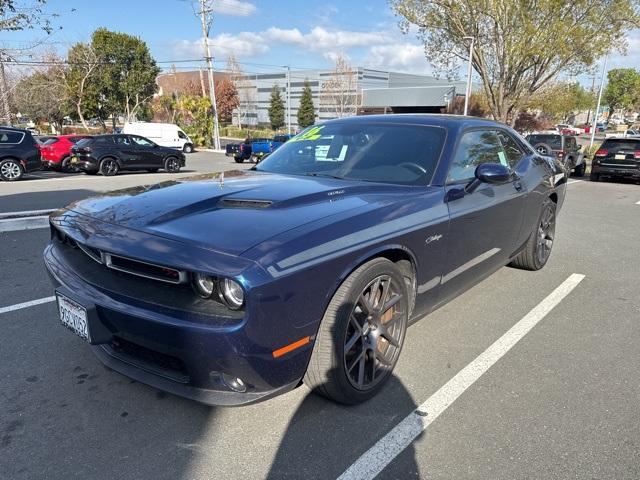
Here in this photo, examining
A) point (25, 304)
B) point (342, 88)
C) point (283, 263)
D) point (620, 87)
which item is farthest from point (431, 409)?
point (620, 87)

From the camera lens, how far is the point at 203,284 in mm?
2096

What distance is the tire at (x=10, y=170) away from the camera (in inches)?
556

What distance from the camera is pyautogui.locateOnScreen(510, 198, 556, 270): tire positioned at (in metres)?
4.82

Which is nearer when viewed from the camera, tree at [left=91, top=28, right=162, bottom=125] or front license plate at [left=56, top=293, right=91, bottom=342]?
front license plate at [left=56, top=293, right=91, bottom=342]

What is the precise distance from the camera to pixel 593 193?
42.8 ft

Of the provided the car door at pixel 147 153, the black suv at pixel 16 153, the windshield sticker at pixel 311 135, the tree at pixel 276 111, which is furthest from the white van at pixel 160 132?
the tree at pixel 276 111

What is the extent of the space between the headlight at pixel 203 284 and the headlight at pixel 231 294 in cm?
8

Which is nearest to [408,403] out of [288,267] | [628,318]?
[288,267]

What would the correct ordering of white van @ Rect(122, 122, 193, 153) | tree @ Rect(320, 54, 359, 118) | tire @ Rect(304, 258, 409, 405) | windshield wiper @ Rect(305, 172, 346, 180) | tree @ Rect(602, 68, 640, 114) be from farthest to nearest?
tree @ Rect(602, 68, 640, 114)
tree @ Rect(320, 54, 359, 118)
white van @ Rect(122, 122, 193, 153)
windshield wiper @ Rect(305, 172, 346, 180)
tire @ Rect(304, 258, 409, 405)

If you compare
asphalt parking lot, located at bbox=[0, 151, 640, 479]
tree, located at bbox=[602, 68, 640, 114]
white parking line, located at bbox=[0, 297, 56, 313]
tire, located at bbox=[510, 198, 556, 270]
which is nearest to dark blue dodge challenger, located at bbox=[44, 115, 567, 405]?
asphalt parking lot, located at bbox=[0, 151, 640, 479]

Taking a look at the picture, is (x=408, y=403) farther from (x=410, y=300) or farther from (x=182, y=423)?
(x=182, y=423)

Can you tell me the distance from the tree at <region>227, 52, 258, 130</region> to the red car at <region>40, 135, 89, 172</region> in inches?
1733

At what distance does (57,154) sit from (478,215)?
18382 mm

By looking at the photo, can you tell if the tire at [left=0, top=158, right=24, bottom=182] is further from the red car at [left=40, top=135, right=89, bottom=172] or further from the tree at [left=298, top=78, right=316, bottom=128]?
the tree at [left=298, top=78, right=316, bottom=128]
